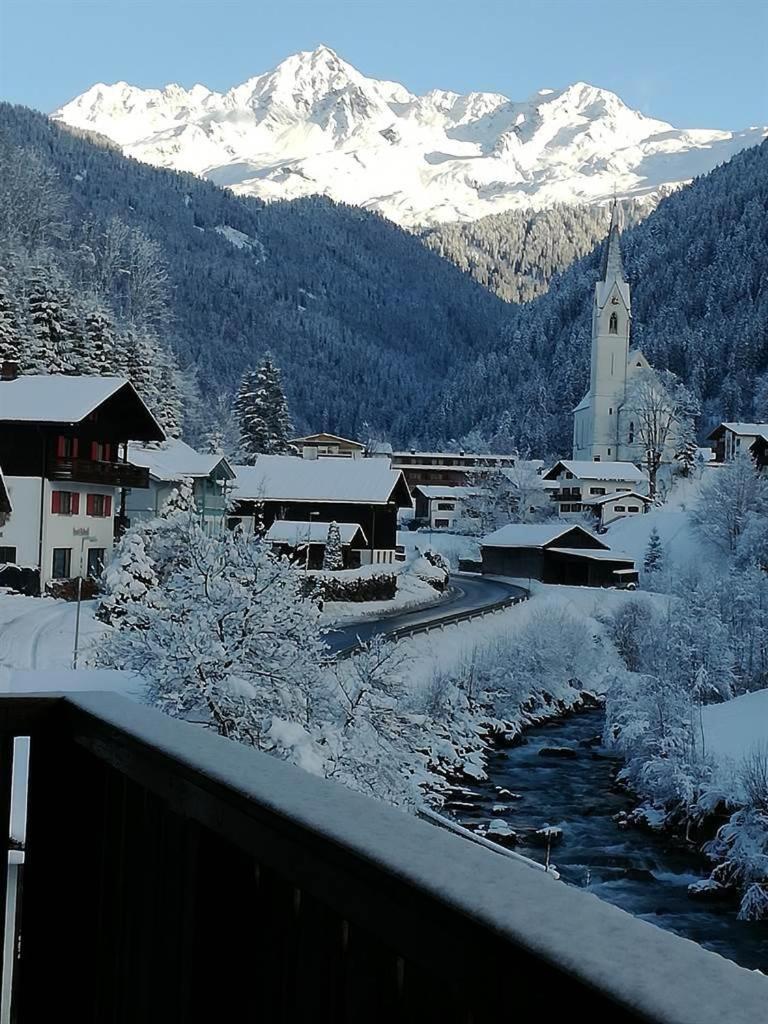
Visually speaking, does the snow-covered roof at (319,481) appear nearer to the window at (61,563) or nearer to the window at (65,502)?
the window at (65,502)

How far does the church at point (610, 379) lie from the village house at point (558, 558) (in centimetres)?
4152

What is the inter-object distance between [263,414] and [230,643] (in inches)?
2469

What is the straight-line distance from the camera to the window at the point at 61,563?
39.7 meters

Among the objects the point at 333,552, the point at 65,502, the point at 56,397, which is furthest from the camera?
the point at 333,552

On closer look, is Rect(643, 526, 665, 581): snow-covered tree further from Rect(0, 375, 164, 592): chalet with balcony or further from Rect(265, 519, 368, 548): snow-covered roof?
Rect(0, 375, 164, 592): chalet with balcony

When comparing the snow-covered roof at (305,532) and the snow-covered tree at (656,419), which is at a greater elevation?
the snow-covered tree at (656,419)

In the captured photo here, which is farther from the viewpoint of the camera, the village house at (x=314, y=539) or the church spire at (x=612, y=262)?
the church spire at (x=612, y=262)

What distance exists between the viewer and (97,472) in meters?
40.5

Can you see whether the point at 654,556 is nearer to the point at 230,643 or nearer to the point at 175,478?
the point at 175,478

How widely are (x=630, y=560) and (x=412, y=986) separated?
69560mm

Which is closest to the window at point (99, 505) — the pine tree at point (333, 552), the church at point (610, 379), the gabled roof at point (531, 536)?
the pine tree at point (333, 552)

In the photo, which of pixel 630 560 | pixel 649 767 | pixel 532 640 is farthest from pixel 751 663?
pixel 630 560

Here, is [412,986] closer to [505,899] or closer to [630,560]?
[505,899]

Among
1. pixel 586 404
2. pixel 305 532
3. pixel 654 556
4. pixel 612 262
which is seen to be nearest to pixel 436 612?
pixel 305 532
